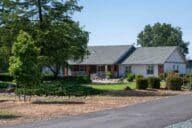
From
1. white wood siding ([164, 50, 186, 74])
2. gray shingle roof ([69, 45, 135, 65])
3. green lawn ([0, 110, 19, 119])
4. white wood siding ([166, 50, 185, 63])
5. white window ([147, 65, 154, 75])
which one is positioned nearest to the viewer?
green lawn ([0, 110, 19, 119])

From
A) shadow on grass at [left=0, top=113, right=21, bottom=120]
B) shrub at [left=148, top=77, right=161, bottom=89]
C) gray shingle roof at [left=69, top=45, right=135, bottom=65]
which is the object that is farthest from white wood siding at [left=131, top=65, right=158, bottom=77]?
shadow on grass at [left=0, top=113, right=21, bottom=120]

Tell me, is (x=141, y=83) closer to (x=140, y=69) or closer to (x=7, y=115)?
(x=7, y=115)

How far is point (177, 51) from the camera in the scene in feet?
256

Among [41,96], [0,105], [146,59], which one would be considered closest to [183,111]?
[0,105]

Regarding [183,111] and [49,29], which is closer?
[183,111]

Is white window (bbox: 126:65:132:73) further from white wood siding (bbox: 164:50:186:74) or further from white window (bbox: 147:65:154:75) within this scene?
white wood siding (bbox: 164:50:186:74)

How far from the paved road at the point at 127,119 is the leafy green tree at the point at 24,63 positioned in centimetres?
776

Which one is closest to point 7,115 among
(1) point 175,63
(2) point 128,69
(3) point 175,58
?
(2) point 128,69

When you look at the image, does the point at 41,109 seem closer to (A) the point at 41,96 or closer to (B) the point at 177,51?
(A) the point at 41,96

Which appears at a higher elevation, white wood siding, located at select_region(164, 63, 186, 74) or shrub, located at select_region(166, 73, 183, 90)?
white wood siding, located at select_region(164, 63, 186, 74)

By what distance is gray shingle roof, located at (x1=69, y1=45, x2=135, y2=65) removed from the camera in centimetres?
7811

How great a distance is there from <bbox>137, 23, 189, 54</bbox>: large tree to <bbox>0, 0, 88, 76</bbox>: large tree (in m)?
85.7

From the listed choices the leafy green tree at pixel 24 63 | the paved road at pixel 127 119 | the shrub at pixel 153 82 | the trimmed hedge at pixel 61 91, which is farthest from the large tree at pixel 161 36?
the paved road at pixel 127 119

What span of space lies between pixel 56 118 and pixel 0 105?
A: 25.2 feet
